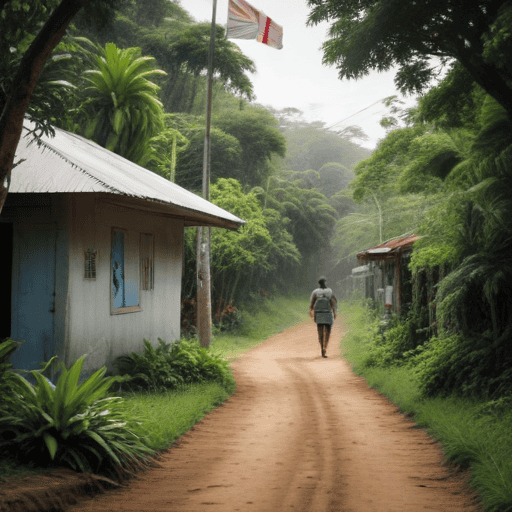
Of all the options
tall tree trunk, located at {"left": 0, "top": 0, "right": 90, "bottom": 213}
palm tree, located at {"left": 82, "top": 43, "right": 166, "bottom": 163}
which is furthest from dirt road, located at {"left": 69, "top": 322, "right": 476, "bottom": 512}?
palm tree, located at {"left": 82, "top": 43, "right": 166, "bottom": 163}

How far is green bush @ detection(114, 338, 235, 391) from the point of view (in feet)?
31.5

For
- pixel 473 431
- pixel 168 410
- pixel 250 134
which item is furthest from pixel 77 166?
pixel 250 134

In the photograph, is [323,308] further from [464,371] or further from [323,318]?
[464,371]

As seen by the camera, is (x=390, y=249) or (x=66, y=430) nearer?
(x=66, y=430)

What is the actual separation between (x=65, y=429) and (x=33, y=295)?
3194 millimetres

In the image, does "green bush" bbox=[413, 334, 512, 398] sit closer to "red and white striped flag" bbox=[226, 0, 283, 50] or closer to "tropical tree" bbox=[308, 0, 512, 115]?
"tropical tree" bbox=[308, 0, 512, 115]

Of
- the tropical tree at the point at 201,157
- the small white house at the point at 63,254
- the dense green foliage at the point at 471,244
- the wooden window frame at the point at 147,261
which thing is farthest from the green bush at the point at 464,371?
the tropical tree at the point at 201,157

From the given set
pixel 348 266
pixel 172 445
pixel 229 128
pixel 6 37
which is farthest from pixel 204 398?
A: pixel 348 266

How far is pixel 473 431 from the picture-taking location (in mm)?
6312

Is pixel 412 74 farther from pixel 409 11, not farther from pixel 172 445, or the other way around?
pixel 172 445

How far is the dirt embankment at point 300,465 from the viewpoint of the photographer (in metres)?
4.90

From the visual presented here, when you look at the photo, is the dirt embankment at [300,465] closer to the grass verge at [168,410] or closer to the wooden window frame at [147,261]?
the grass verge at [168,410]

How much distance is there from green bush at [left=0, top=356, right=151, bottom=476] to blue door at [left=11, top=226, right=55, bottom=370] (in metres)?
2.18

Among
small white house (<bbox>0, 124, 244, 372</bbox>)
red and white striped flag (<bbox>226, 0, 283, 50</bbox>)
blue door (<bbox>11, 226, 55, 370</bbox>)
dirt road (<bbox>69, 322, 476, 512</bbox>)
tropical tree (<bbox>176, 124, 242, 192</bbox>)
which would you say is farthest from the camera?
tropical tree (<bbox>176, 124, 242, 192</bbox>)
